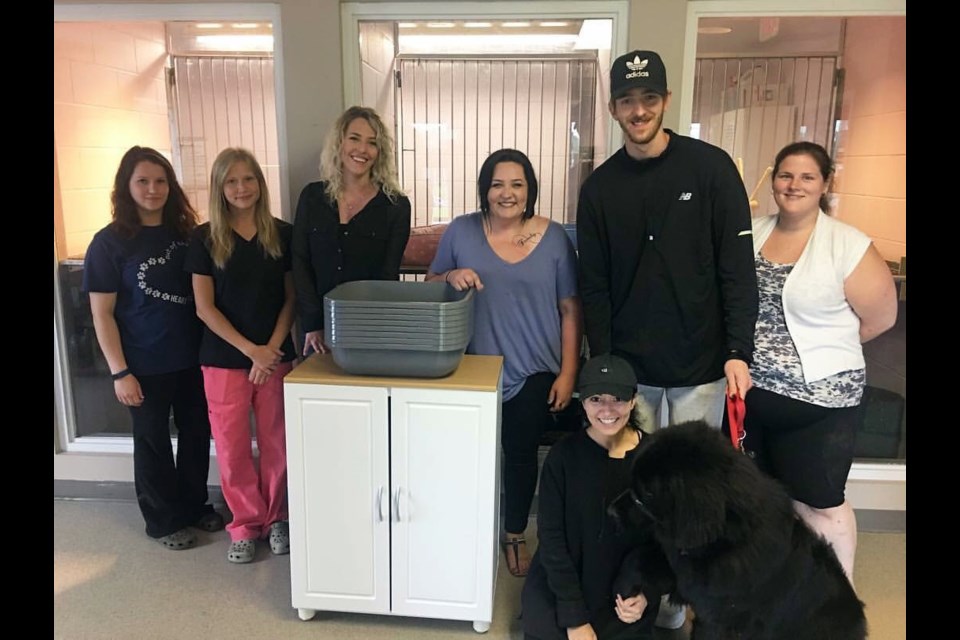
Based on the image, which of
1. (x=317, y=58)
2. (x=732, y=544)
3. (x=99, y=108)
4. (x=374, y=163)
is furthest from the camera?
(x=99, y=108)

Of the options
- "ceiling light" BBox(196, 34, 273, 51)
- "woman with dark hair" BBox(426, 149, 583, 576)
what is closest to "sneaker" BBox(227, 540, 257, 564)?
"woman with dark hair" BBox(426, 149, 583, 576)

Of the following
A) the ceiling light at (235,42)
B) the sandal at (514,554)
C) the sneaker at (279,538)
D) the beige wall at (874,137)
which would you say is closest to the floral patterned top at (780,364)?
the sandal at (514,554)

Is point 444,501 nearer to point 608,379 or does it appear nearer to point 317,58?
point 608,379

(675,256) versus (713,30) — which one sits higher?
(713,30)

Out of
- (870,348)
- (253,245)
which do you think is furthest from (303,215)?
(870,348)

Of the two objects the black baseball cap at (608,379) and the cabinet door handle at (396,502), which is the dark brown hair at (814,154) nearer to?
the black baseball cap at (608,379)

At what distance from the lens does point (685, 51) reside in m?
2.24

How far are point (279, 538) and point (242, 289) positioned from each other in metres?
0.90

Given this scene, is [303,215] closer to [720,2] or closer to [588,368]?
[588,368]

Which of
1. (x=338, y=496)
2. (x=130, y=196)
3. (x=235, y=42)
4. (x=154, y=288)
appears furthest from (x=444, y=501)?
(x=235, y=42)

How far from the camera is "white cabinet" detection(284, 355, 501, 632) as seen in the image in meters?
1.76

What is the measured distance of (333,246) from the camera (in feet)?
6.62

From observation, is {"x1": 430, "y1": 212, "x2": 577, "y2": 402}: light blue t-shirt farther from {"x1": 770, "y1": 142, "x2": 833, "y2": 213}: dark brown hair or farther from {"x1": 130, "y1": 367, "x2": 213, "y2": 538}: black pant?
{"x1": 130, "y1": 367, "x2": 213, "y2": 538}: black pant
